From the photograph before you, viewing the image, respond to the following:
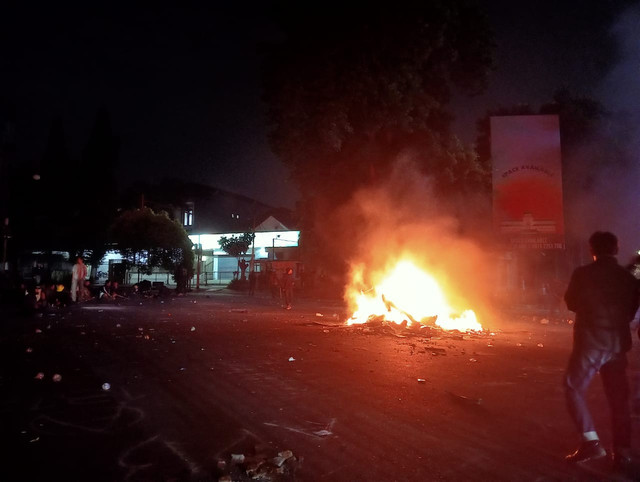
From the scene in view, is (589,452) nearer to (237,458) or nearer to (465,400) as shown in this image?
(465,400)

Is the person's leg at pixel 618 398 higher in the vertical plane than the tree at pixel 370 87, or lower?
lower

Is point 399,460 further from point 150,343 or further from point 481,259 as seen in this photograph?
point 481,259

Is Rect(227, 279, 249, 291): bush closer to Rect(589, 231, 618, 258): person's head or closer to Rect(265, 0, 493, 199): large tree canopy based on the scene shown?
Rect(265, 0, 493, 199): large tree canopy

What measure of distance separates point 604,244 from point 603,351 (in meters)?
0.93

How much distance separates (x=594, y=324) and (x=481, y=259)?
17.6 meters

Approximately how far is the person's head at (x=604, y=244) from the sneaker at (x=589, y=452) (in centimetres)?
156

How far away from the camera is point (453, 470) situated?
12.9 feet

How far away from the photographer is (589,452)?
13.1 ft

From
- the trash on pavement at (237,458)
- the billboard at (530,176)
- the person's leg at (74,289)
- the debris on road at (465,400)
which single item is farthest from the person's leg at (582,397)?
the person's leg at (74,289)

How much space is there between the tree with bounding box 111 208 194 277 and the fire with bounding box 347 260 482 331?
19.8 meters

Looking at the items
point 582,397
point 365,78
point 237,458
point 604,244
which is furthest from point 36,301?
point 604,244

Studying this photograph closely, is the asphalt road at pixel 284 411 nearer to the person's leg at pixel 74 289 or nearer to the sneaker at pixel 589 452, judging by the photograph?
the sneaker at pixel 589 452

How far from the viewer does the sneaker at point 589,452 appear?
13.1 ft

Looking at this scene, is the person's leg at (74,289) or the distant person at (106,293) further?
the distant person at (106,293)
